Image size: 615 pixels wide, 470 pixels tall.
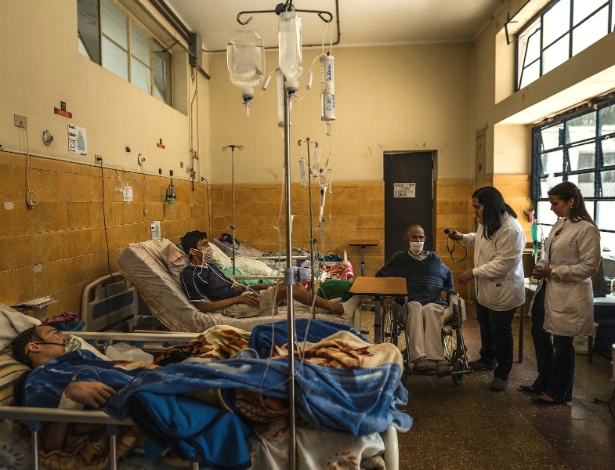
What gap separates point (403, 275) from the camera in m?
3.56

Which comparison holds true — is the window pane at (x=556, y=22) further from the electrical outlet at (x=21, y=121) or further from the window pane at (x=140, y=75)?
the electrical outlet at (x=21, y=121)

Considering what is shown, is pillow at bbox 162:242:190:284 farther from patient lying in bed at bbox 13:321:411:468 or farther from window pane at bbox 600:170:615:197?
window pane at bbox 600:170:615:197

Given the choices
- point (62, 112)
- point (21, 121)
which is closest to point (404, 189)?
point (62, 112)

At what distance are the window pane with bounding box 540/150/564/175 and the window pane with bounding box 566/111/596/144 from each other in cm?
21

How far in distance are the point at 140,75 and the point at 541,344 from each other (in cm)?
438

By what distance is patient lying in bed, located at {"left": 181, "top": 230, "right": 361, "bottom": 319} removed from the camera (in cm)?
337

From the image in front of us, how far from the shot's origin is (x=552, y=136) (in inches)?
Result: 195

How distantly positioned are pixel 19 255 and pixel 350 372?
228 centimetres

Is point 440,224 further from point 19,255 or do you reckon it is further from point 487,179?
point 19,255

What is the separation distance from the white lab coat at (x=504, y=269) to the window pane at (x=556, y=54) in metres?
2.01

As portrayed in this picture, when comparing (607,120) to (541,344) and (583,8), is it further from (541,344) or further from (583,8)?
(541,344)

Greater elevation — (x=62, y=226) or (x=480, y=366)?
(x=62, y=226)

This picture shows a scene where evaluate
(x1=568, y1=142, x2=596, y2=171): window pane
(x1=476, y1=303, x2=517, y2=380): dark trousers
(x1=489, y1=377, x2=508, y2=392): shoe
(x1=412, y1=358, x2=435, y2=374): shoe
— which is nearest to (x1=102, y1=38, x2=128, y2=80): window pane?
(x1=412, y1=358, x2=435, y2=374): shoe

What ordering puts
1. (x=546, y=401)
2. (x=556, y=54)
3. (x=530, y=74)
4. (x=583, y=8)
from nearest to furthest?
(x=546, y=401) < (x=583, y=8) < (x=556, y=54) < (x=530, y=74)
